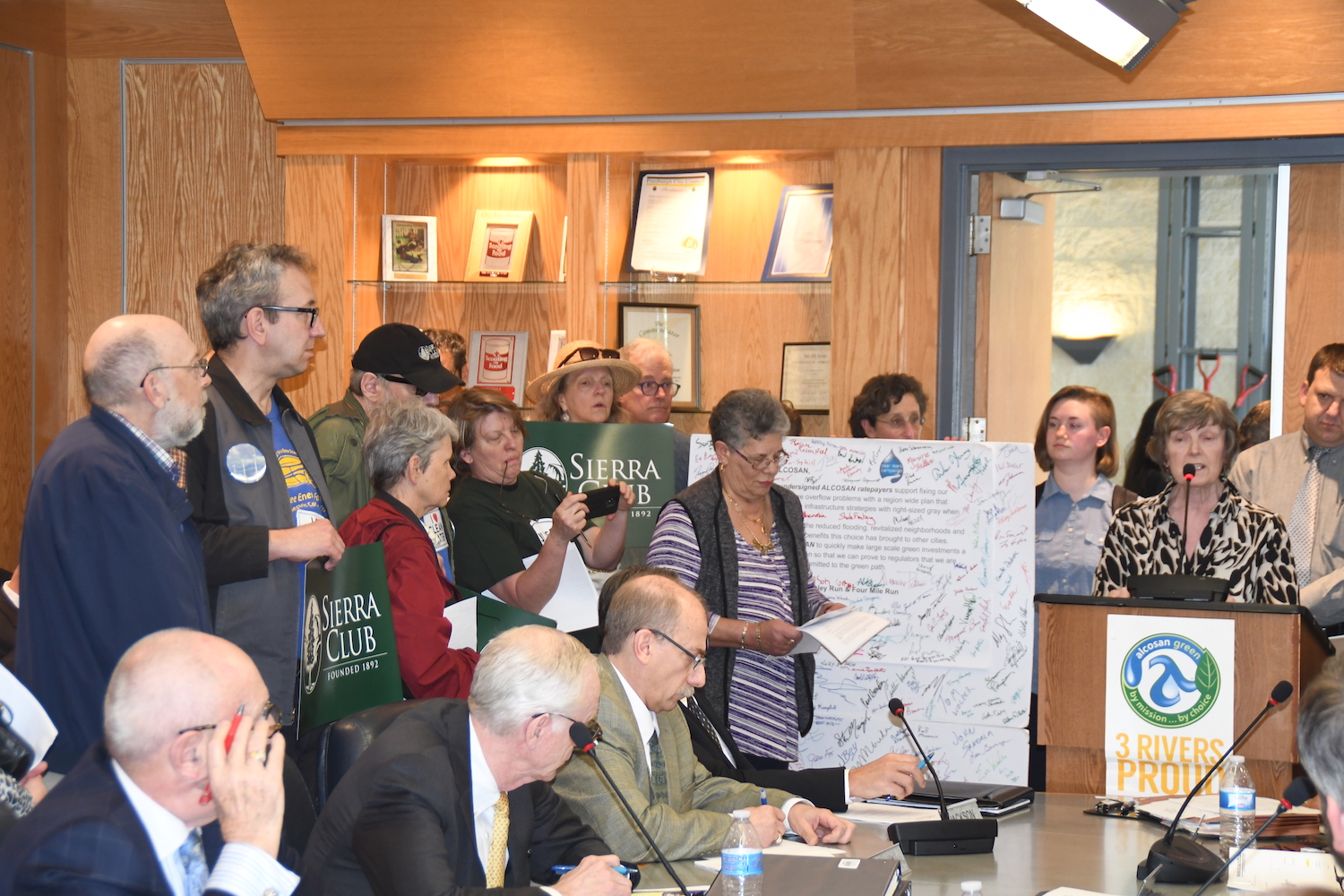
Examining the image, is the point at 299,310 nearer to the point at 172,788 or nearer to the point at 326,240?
the point at 172,788

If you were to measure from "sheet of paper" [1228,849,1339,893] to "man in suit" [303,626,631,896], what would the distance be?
3.73 ft

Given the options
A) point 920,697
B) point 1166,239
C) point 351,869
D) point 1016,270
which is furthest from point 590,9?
point 1166,239

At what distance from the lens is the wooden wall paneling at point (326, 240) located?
5.29 meters

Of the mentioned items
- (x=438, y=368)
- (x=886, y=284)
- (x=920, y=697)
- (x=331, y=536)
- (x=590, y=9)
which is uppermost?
(x=590, y=9)

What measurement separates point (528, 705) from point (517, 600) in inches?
57.7

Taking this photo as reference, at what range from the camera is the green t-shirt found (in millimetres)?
→ 3684

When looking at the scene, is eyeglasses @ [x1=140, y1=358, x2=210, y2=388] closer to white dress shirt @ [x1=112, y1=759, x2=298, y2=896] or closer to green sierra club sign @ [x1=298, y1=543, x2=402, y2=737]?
green sierra club sign @ [x1=298, y1=543, x2=402, y2=737]

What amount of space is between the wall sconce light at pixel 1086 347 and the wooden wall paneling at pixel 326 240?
543 cm

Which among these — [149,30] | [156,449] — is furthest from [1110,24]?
[149,30]

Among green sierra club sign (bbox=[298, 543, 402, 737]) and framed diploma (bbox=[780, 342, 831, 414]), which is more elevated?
framed diploma (bbox=[780, 342, 831, 414])

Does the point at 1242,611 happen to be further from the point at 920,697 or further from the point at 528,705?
the point at 528,705

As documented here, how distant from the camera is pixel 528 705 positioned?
222cm

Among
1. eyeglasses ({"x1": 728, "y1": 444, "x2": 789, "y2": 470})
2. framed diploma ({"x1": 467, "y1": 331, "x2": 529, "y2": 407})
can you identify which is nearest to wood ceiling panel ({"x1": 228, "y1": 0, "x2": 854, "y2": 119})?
framed diploma ({"x1": 467, "y1": 331, "x2": 529, "y2": 407})

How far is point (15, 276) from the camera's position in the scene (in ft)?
18.1
